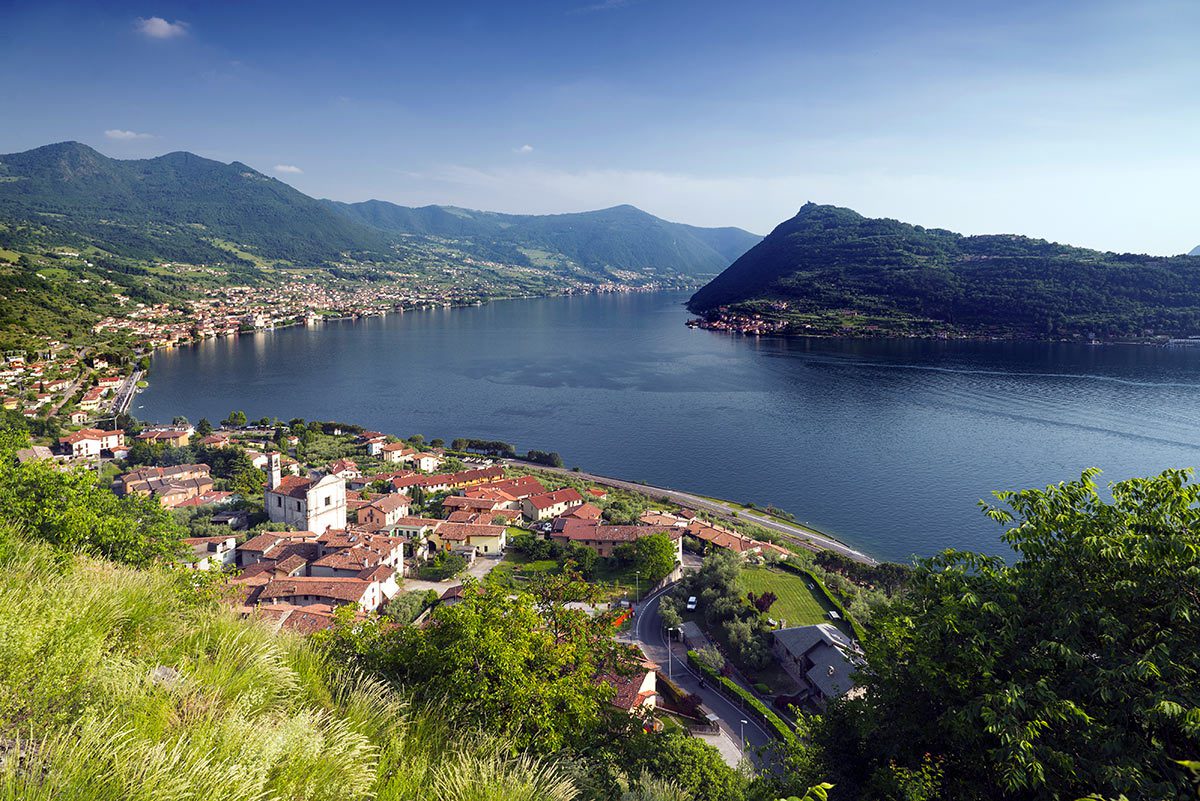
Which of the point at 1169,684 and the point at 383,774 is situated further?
the point at 1169,684

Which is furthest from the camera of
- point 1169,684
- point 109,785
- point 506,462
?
point 506,462

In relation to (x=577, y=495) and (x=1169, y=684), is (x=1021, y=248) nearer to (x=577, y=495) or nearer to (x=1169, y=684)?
(x=577, y=495)

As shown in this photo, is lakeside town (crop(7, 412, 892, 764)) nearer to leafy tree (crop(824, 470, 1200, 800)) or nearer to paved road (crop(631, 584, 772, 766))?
paved road (crop(631, 584, 772, 766))

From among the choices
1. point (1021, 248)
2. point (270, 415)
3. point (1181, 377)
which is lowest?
point (270, 415)

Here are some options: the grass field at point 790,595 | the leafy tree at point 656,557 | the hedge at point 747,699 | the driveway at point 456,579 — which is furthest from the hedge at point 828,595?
the driveway at point 456,579

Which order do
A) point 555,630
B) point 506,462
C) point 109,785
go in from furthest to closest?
point 506,462, point 555,630, point 109,785

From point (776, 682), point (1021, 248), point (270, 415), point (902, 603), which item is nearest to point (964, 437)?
point (776, 682)

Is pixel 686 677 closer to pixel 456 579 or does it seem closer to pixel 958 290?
pixel 456 579
